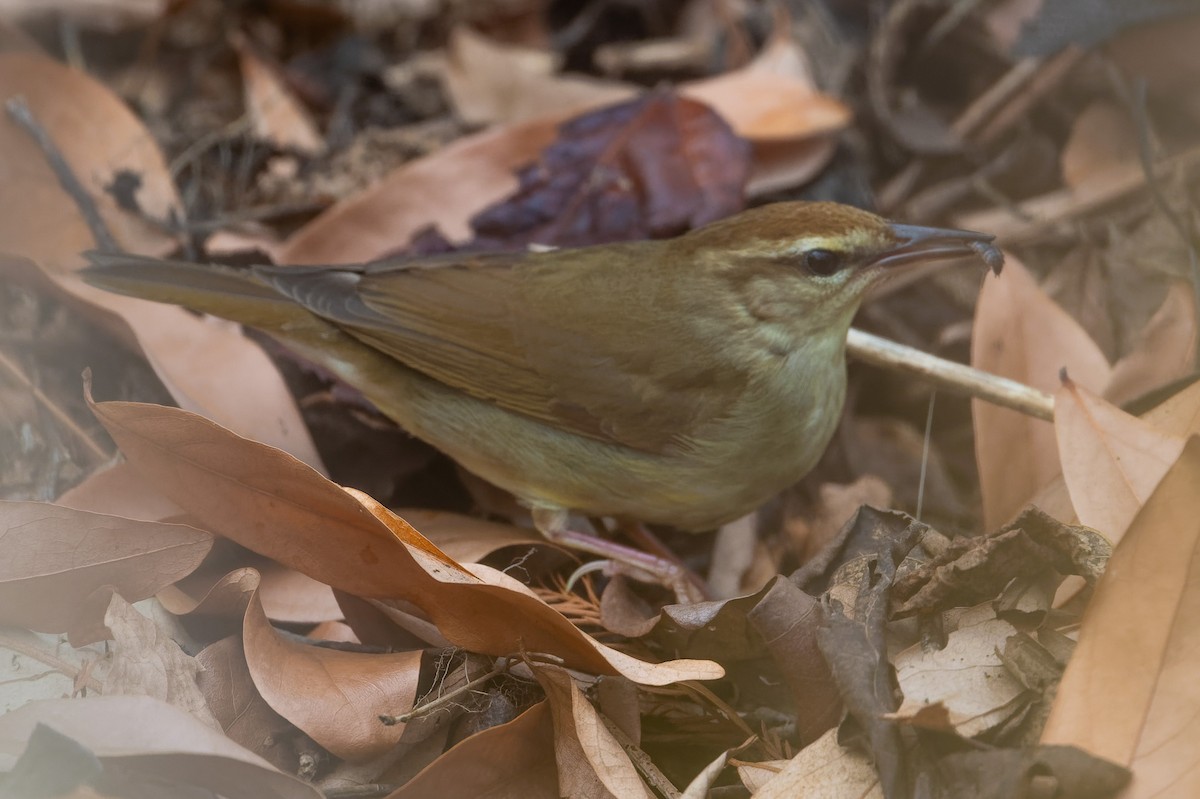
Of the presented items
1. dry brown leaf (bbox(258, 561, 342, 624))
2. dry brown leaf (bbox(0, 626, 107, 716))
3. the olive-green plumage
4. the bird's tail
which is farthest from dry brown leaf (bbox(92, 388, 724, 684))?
the olive-green plumage

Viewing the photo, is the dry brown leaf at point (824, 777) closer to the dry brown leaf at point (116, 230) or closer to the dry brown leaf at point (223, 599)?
the dry brown leaf at point (223, 599)

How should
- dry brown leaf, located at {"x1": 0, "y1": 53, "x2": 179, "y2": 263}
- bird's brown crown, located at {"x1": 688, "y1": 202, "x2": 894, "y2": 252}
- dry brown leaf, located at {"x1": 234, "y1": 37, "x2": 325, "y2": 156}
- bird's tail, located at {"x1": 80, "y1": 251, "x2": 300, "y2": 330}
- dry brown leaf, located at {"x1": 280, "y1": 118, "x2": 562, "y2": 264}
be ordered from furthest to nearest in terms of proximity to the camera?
dry brown leaf, located at {"x1": 234, "y1": 37, "x2": 325, "y2": 156}
dry brown leaf, located at {"x1": 280, "y1": 118, "x2": 562, "y2": 264}
dry brown leaf, located at {"x1": 0, "y1": 53, "x2": 179, "y2": 263}
bird's tail, located at {"x1": 80, "y1": 251, "x2": 300, "y2": 330}
bird's brown crown, located at {"x1": 688, "y1": 202, "x2": 894, "y2": 252}

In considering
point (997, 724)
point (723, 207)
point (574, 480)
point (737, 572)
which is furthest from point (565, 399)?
point (997, 724)

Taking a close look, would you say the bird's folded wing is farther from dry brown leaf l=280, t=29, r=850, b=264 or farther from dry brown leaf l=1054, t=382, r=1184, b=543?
dry brown leaf l=1054, t=382, r=1184, b=543

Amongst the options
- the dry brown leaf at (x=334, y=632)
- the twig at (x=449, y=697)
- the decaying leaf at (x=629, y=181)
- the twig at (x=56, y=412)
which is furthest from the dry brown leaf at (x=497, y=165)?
the twig at (x=449, y=697)

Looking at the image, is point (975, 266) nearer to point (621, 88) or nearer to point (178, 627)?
point (621, 88)

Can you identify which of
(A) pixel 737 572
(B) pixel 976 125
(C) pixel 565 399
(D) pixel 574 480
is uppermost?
(B) pixel 976 125
